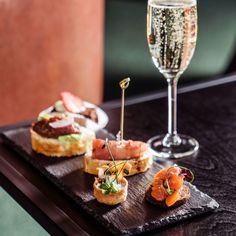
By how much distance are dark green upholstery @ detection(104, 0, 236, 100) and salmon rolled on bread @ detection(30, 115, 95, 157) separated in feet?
6.16

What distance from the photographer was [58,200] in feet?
4.76

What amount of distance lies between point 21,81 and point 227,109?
1584 mm

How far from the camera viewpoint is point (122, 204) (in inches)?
54.6

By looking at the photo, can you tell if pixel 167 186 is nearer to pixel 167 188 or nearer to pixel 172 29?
pixel 167 188

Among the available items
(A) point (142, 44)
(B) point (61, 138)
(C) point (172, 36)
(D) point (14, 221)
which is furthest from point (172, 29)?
(A) point (142, 44)

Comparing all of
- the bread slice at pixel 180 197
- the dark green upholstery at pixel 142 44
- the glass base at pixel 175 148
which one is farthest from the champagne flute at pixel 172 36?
the dark green upholstery at pixel 142 44

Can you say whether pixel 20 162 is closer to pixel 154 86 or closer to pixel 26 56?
pixel 26 56

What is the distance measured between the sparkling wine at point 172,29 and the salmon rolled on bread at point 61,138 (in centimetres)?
25

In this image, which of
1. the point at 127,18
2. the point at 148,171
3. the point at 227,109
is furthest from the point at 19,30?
the point at 148,171

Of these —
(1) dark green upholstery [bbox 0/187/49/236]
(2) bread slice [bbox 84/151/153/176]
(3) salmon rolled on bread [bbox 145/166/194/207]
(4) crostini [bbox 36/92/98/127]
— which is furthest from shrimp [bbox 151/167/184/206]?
(4) crostini [bbox 36/92/98/127]

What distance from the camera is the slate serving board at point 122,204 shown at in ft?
4.33

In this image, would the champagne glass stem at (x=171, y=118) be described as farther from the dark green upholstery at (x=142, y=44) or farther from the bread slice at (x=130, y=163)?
the dark green upholstery at (x=142, y=44)

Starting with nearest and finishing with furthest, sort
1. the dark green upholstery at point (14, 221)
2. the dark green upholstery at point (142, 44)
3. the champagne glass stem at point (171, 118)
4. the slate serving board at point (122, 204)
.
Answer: the slate serving board at point (122, 204) < the dark green upholstery at point (14, 221) < the champagne glass stem at point (171, 118) < the dark green upholstery at point (142, 44)

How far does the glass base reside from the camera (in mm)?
1671
